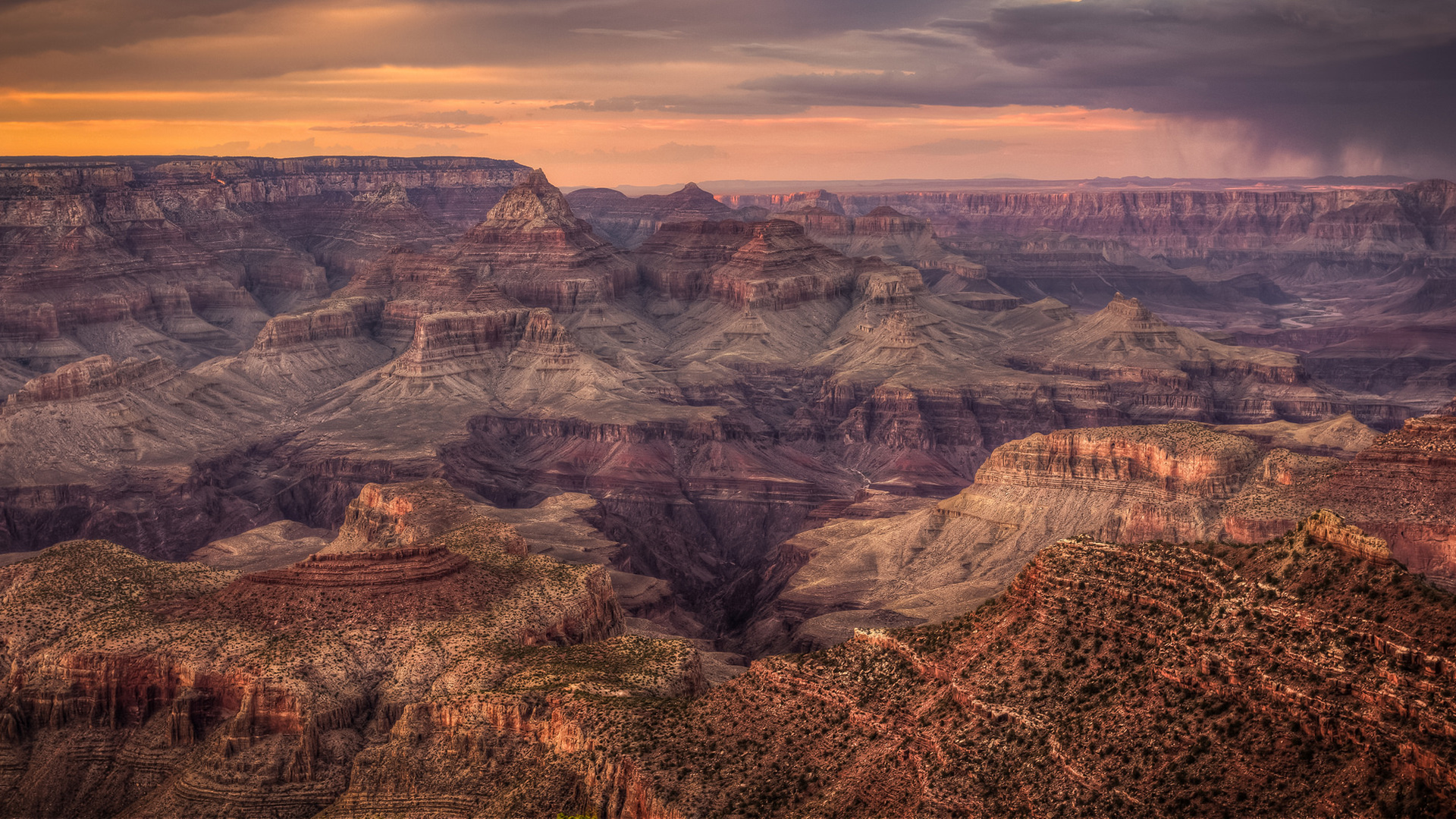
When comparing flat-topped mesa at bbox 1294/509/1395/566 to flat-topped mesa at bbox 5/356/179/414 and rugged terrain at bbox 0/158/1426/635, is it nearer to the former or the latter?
rugged terrain at bbox 0/158/1426/635

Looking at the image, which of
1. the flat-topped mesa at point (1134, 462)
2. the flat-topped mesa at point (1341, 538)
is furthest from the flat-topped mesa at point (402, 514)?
the flat-topped mesa at point (1341, 538)

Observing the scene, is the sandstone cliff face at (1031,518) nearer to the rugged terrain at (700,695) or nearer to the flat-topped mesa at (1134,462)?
the flat-topped mesa at (1134,462)

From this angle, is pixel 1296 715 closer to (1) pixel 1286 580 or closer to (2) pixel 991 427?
(1) pixel 1286 580

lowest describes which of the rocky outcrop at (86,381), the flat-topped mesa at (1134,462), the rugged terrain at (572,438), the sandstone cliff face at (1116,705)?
the rugged terrain at (572,438)

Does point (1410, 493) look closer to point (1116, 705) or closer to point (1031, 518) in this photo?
point (1031, 518)

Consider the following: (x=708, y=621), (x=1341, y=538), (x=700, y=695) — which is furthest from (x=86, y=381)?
(x=1341, y=538)

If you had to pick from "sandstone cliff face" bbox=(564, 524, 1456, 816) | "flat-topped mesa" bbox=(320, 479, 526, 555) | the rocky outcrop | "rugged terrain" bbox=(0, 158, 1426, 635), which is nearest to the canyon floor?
"sandstone cliff face" bbox=(564, 524, 1456, 816)

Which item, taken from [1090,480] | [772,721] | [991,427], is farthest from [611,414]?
[772,721]
